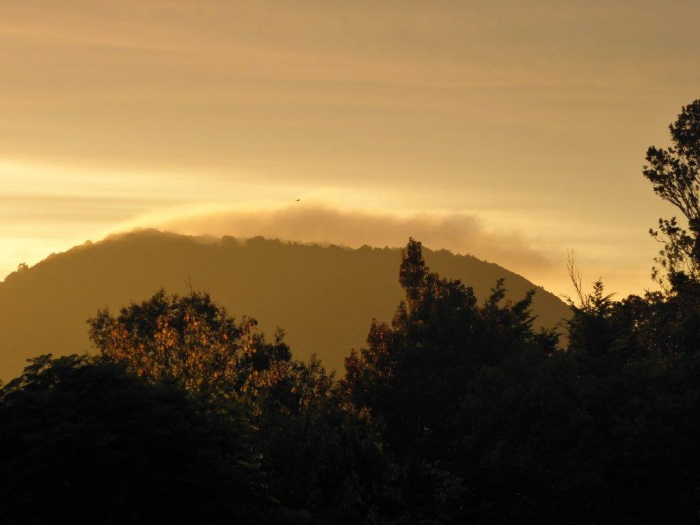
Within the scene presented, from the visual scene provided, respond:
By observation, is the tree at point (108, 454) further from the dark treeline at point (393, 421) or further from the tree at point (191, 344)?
the tree at point (191, 344)

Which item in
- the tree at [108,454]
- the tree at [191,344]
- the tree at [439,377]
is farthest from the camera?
the tree at [191,344]

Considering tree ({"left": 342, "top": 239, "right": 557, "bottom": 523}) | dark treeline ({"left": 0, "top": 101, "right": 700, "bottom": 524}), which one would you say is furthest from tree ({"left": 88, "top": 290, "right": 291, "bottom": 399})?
tree ({"left": 342, "top": 239, "right": 557, "bottom": 523})

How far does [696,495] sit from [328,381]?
35302 millimetres

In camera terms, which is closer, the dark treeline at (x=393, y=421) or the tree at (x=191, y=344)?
the dark treeline at (x=393, y=421)

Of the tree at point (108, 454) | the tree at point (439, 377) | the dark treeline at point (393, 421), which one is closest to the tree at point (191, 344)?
the dark treeline at point (393, 421)

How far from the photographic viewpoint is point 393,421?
67688 millimetres

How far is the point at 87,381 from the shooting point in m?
31.6

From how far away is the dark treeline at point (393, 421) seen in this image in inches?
1181

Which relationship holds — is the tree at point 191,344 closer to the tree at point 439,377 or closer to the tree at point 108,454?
the tree at point 439,377

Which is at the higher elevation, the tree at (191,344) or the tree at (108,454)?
the tree at (191,344)

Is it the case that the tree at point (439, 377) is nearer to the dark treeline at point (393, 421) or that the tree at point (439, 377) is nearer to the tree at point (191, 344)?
the dark treeline at point (393, 421)

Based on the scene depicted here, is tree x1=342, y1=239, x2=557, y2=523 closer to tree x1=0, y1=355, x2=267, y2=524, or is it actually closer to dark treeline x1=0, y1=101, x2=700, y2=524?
dark treeline x1=0, y1=101, x2=700, y2=524

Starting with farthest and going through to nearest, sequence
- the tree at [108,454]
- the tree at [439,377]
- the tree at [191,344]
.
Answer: the tree at [191,344] → the tree at [439,377] → the tree at [108,454]

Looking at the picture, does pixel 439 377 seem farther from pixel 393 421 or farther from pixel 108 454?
pixel 108 454
